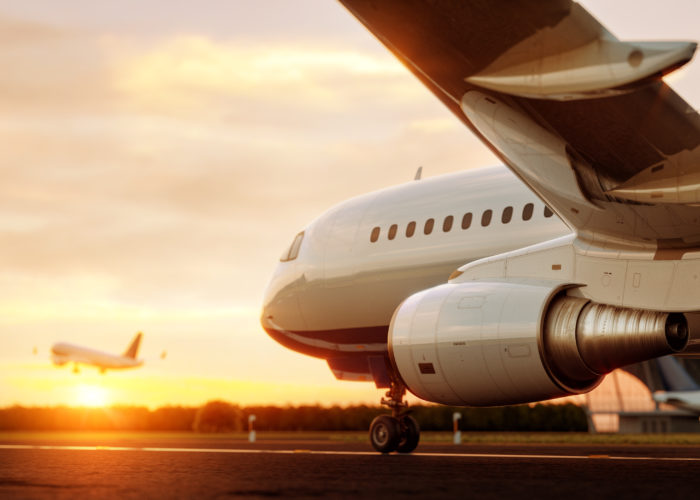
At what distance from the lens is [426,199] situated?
14.0 meters

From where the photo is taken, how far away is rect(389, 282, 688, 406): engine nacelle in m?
8.66

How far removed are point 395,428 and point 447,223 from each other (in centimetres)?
320

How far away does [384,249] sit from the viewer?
14.0 metres

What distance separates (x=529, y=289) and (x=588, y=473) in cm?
191

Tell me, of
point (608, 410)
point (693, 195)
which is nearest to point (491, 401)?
point (693, 195)

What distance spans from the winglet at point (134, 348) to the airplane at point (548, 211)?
9550cm

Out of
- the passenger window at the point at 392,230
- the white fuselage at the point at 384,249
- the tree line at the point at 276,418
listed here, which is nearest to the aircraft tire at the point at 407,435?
the white fuselage at the point at 384,249

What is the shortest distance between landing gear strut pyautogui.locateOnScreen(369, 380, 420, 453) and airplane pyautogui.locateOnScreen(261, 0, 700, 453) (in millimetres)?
1920

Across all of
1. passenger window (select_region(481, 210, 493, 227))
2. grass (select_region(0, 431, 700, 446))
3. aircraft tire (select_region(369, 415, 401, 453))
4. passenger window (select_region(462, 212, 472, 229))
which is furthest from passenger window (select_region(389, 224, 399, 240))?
grass (select_region(0, 431, 700, 446))

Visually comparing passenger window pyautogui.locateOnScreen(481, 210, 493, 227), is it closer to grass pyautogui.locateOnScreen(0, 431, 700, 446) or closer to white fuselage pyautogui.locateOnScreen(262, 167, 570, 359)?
white fuselage pyautogui.locateOnScreen(262, 167, 570, 359)

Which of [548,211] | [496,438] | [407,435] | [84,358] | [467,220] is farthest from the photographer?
[84,358]

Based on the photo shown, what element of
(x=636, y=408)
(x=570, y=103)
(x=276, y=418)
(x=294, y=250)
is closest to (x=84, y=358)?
(x=276, y=418)

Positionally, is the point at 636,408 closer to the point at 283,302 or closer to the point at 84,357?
the point at 283,302

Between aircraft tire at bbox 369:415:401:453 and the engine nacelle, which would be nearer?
the engine nacelle
